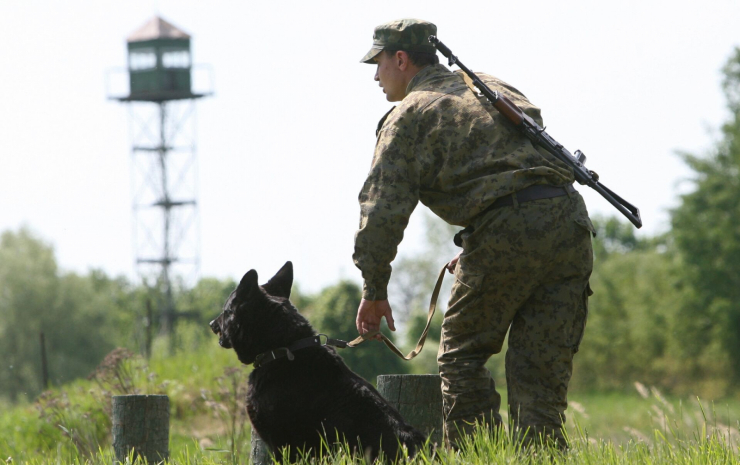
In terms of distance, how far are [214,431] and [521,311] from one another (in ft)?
20.2

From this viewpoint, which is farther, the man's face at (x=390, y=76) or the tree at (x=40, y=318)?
the tree at (x=40, y=318)

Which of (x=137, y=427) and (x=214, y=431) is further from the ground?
(x=137, y=427)

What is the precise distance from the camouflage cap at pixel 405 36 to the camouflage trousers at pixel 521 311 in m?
1.09

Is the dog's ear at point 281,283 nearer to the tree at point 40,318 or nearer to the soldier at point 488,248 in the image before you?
the soldier at point 488,248

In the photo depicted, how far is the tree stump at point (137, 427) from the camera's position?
482cm

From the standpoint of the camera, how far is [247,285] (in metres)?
4.70

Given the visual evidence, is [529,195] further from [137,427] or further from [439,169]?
[137,427]

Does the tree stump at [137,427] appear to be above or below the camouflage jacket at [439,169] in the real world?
below

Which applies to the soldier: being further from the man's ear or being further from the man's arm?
the man's ear

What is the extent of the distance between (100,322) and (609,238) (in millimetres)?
55239

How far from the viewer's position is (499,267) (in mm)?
4258

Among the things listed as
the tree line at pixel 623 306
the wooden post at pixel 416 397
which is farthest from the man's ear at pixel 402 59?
the tree line at pixel 623 306

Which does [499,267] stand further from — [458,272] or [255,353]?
[255,353]

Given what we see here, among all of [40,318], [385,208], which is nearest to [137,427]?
[385,208]
